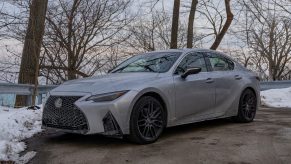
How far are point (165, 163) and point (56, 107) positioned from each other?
2.12 m

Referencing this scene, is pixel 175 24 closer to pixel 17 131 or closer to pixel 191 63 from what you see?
pixel 191 63

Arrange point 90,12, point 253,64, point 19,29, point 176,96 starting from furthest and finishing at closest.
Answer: point 253,64 < point 90,12 < point 19,29 < point 176,96

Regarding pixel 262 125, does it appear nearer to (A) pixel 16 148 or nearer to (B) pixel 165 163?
(B) pixel 165 163

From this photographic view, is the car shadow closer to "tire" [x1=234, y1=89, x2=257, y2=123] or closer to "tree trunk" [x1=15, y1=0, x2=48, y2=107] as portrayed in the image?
"tire" [x1=234, y1=89, x2=257, y2=123]

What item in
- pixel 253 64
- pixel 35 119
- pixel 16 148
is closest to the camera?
pixel 16 148

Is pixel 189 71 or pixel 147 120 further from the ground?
pixel 189 71

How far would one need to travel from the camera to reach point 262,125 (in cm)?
890

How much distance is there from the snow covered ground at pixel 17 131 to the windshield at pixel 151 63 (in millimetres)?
1760

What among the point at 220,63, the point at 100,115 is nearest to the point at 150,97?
the point at 100,115

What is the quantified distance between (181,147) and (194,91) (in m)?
1.44

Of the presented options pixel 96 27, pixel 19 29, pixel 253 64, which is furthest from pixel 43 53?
pixel 253 64

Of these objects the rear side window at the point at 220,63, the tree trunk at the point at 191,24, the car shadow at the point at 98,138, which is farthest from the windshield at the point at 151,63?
the tree trunk at the point at 191,24

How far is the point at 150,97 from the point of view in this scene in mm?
6949

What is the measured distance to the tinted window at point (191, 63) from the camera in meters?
7.76
